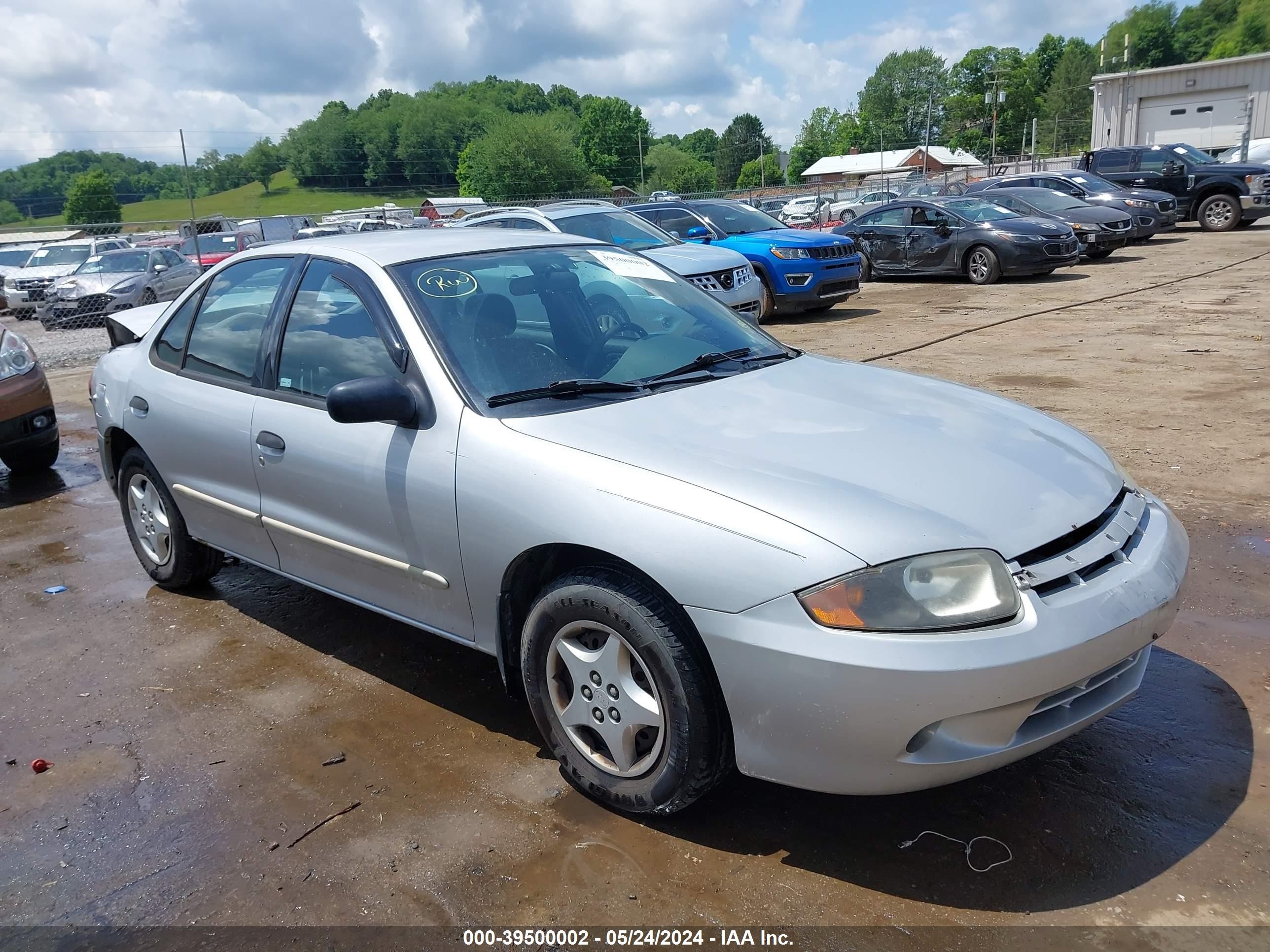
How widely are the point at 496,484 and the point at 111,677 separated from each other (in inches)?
87.9

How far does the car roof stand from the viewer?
3.76 m

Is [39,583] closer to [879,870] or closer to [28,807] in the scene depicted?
[28,807]

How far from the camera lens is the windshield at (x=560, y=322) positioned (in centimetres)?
333

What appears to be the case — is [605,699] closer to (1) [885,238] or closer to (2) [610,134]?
(1) [885,238]

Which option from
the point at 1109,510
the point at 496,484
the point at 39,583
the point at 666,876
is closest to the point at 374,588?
the point at 496,484

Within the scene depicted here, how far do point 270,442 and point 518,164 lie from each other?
64.1 m

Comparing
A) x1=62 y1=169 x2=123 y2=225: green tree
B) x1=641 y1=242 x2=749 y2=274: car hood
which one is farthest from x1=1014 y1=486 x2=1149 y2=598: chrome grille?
x1=62 y1=169 x2=123 y2=225: green tree

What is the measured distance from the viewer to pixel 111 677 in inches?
162

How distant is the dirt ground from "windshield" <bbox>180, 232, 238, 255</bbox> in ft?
58.6

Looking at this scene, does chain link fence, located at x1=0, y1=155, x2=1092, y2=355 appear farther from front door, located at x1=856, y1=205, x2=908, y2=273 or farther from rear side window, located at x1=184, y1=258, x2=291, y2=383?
rear side window, located at x1=184, y1=258, x2=291, y2=383

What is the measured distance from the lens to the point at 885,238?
55.6 feet

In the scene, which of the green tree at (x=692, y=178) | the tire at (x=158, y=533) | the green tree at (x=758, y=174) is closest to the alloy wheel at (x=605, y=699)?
the tire at (x=158, y=533)

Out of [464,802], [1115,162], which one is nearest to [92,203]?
[1115,162]

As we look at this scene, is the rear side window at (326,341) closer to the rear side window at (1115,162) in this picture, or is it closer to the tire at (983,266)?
the tire at (983,266)
